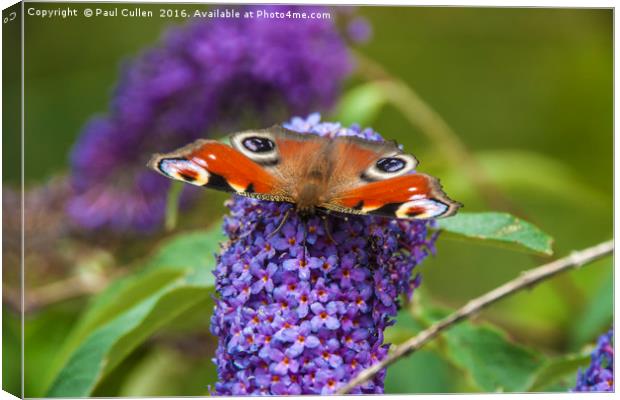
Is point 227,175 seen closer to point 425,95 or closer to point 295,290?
point 295,290

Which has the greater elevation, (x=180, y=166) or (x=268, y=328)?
(x=180, y=166)

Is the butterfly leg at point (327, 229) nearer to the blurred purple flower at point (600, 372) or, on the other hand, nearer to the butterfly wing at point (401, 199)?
the butterfly wing at point (401, 199)

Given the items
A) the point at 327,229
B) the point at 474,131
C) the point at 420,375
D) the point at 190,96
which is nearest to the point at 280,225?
the point at 327,229

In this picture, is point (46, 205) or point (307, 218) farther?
point (46, 205)

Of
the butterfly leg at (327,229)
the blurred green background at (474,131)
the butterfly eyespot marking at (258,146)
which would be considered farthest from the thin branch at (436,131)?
the butterfly leg at (327,229)

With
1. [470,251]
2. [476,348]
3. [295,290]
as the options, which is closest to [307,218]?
[295,290]
